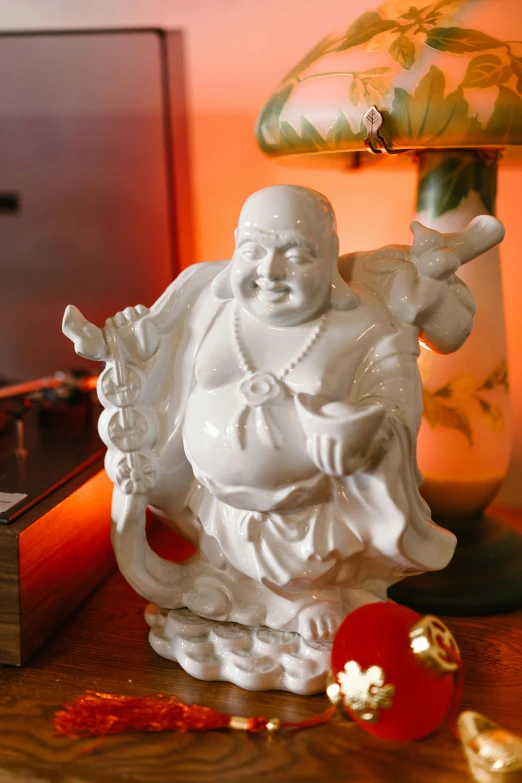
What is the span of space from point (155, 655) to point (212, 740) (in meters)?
0.16

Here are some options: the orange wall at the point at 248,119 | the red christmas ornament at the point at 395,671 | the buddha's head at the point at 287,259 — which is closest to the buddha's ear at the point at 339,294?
the buddha's head at the point at 287,259

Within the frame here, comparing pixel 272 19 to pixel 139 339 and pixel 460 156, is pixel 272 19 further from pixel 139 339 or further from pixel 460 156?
pixel 139 339

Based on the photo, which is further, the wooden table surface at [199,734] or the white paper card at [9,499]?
the white paper card at [9,499]

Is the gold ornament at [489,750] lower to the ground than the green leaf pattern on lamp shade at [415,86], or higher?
lower

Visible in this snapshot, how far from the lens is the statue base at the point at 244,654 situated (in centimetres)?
77

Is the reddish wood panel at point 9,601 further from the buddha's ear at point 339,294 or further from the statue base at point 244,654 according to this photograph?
the buddha's ear at point 339,294

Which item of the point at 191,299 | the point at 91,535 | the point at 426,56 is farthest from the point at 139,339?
the point at 426,56

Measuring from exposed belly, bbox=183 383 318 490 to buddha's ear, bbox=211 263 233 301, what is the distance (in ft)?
0.35

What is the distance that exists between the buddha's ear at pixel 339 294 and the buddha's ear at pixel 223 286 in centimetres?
11

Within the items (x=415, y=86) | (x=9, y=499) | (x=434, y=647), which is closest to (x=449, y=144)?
(x=415, y=86)

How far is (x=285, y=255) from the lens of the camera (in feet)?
2.36

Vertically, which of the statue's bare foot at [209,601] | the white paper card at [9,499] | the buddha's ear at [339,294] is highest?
the buddha's ear at [339,294]

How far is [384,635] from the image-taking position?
2.27ft

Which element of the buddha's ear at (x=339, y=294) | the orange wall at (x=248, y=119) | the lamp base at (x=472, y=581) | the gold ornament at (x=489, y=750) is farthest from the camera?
the orange wall at (x=248, y=119)
